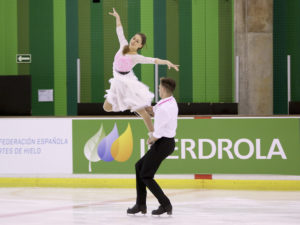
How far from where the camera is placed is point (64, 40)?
1446 centimetres

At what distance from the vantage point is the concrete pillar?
1302 cm

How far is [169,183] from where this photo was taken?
10.0 metres

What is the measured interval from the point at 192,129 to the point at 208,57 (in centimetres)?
446

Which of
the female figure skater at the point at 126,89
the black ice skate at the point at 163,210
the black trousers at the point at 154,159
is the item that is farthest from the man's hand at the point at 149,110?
the black ice skate at the point at 163,210

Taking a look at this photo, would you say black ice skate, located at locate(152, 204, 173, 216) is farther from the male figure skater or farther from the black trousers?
the black trousers

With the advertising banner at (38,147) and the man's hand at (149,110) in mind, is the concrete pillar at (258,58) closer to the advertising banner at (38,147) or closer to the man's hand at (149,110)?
the advertising banner at (38,147)

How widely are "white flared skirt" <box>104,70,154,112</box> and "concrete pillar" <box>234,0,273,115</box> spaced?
25.7ft

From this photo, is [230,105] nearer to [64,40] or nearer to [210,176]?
[210,176]

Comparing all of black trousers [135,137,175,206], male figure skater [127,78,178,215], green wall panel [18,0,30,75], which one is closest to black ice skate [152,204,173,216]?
male figure skater [127,78,178,215]

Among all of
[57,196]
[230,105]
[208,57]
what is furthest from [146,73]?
[57,196]

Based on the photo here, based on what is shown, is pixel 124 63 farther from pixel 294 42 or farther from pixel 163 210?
pixel 294 42

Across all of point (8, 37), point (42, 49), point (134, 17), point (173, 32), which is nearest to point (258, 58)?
point (173, 32)

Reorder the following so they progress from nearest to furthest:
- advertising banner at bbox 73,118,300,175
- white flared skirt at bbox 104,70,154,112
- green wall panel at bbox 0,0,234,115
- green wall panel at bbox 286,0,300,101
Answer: white flared skirt at bbox 104,70,154,112
advertising banner at bbox 73,118,300,175
green wall panel at bbox 286,0,300,101
green wall panel at bbox 0,0,234,115

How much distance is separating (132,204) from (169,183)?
1769 mm
